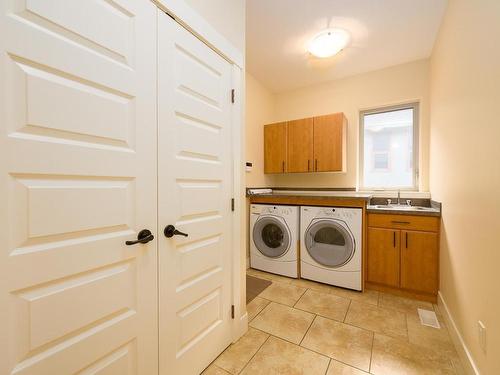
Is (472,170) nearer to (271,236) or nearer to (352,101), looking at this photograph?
(271,236)

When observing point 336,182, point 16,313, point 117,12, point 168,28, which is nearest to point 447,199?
point 336,182

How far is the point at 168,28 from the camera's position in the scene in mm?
1138

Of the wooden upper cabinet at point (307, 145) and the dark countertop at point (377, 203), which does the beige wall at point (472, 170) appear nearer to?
the dark countertop at point (377, 203)

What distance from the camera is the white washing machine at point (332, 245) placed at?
2.36 metres

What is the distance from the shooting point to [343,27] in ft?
7.47

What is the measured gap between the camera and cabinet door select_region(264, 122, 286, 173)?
11.0ft

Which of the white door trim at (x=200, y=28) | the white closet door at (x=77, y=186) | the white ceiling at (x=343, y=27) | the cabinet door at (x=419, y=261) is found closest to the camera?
the white closet door at (x=77, y=186)

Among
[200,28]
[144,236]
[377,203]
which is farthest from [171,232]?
[377,203]

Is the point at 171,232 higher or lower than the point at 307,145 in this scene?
lower

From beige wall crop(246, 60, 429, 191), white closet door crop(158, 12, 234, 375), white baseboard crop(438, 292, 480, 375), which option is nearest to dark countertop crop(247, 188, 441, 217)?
beige wall crop(246, 60, 429, 191)

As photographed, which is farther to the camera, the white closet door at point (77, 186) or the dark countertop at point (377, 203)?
the dark countertop at point (377, 203)

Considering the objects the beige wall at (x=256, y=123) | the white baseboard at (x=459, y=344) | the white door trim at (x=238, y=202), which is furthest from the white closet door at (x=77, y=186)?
the beige wall at (x=256, y=123)

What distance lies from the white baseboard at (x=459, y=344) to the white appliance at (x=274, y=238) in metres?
1.37

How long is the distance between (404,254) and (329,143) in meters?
1.56
